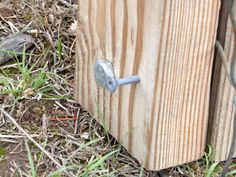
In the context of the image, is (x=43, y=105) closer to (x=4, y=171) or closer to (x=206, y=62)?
(x=4, y=171)

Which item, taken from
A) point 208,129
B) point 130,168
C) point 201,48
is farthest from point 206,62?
point 130,168

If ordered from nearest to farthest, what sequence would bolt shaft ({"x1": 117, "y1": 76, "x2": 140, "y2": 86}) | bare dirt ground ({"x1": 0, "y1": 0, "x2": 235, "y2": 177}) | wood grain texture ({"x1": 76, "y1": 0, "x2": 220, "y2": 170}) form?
wood grain texture ({"x1": 76, "y1": 0, "x2": 220, "y2": 170}), bolt shaft ({"x1": 117, "y1": 76, "x2": 140, "y2": 86}), bare dirt ground ({"x1": 0, "y1": 0, "x2": 235, "y2": 177})

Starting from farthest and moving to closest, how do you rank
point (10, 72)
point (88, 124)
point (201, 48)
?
1. point (10, 72)
2. point (88, 124)
3. point (201, 48)

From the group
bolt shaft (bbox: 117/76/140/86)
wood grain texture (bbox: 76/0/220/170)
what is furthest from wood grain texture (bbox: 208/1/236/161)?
bolt shaft (bbox: 117/76/140/86)

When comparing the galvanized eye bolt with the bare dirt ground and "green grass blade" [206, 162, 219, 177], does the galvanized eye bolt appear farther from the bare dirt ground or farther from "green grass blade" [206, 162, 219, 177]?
"green grass blade" [206, 162, 219, 177]

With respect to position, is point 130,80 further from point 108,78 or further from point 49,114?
point 49,114

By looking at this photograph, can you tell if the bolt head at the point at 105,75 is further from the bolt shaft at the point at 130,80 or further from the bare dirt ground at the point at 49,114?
the bare dirt ground at the point at 49,114
